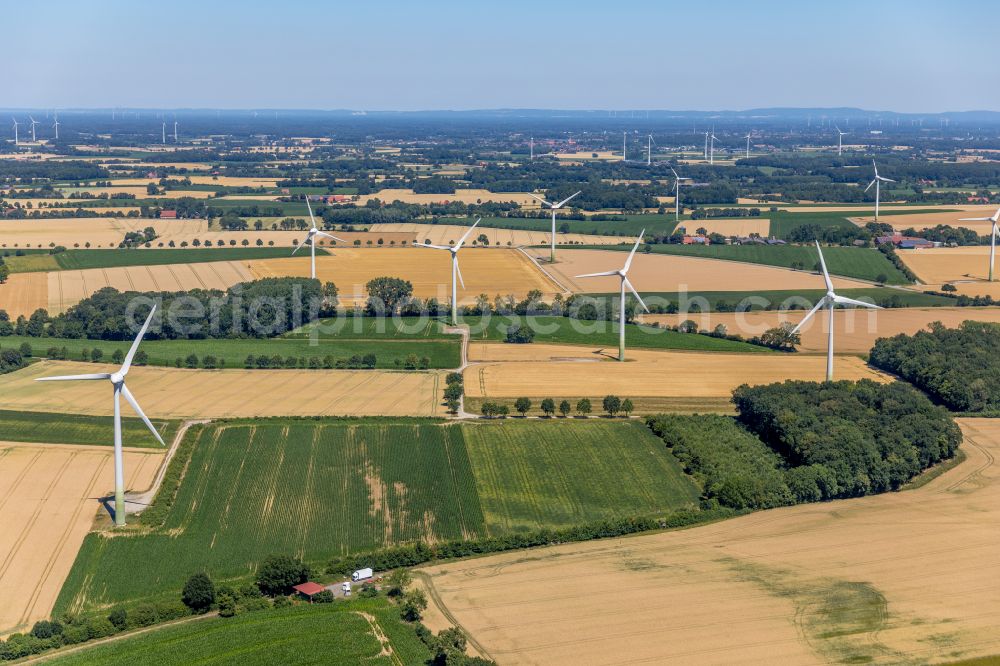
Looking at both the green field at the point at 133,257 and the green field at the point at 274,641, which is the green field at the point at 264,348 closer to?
the green field at the point at 133,257

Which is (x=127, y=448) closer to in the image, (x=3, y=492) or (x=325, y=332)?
(x=3, y=492)

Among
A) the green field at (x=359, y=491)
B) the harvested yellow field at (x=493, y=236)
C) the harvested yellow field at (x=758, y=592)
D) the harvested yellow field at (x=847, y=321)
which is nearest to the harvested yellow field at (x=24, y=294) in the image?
the green field at (x=359, y=491)

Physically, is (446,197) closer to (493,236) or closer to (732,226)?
(493,236)

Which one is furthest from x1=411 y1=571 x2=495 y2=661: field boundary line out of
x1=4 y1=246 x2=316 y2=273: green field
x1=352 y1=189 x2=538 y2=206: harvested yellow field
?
x1=352 y1=189 x2=538 y2=206: harvested yellow field

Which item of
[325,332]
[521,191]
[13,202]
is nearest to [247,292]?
[325,332]

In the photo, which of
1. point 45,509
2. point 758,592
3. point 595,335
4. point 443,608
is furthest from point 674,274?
point 443,608
